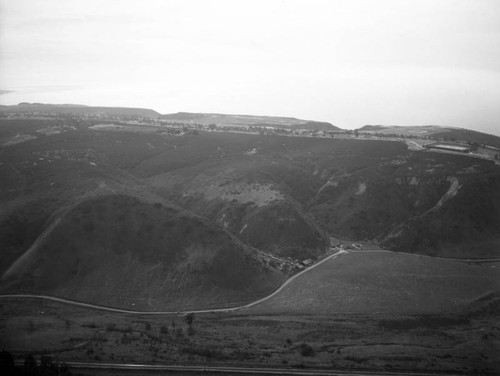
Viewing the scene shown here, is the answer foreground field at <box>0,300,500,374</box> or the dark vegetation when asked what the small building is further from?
foreground field at <box>0,300,500,374</box>

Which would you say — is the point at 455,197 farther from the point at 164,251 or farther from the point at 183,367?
the point at 183,367

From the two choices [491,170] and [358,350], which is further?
[491,170]

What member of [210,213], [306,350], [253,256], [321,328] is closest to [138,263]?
[253,256]

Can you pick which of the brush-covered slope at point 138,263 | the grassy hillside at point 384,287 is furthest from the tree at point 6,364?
the grassy hillside at point 384,287

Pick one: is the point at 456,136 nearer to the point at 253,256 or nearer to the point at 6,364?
the point at 253,256

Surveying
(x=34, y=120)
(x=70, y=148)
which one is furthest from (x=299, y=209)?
(x=34, y=120)

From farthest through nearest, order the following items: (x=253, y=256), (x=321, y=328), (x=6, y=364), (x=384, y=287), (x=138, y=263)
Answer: (x=253, y=256)
(x=138, y=263)
(x=384, y=287)
(x=321, y=328)
(x=6, y=364)

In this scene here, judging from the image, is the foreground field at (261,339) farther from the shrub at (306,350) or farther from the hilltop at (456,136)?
the hilltop at (456,136)
